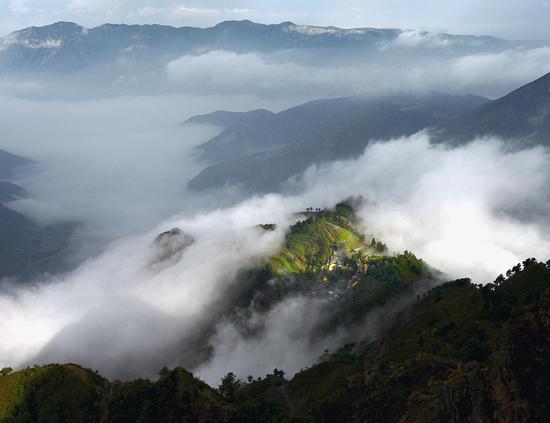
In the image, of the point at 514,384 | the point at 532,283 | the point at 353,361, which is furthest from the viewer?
the point at 353,361

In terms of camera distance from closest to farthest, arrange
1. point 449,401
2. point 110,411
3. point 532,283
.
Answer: point 449,401, point 110,411, point 532,283

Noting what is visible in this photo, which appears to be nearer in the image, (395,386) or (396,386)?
(396,386)

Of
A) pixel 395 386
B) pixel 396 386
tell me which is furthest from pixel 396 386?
pixel 395 386

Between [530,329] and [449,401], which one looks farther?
[449,401]

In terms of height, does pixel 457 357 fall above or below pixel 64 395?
above

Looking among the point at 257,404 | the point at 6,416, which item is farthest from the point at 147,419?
the point at 6,416

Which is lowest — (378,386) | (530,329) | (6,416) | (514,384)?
(6,416)

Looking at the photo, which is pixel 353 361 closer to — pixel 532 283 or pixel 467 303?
pixel 467 303

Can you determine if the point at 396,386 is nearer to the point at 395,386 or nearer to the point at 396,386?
the point at 396,386
